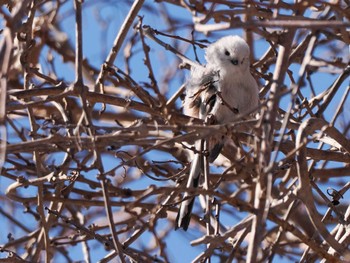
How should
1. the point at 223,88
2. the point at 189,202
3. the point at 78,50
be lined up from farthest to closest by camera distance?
the point at 223,88, the point at 189,202, the point at 78,50

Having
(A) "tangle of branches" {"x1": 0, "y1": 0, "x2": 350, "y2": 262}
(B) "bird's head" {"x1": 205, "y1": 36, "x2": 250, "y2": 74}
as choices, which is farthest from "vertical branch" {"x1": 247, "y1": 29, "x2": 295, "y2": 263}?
(B) "bird's head" {"x1": 205, "y1": 36, "x2": 250, "y2": 74}

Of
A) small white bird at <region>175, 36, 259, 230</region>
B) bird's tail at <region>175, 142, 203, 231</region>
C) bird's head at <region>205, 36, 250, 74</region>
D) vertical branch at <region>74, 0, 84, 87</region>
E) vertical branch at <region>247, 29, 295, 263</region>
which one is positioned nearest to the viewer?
vertical branch at <region>247, 29, 295, 263</region>

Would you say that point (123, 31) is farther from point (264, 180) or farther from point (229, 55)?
point (264, 180)

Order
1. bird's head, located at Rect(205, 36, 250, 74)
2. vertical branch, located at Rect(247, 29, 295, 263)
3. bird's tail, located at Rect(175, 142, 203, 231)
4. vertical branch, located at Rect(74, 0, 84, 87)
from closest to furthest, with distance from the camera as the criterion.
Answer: vertical branch, located at Rect(247, 29, 295, 263) < vertical branch, located at Rect(74, 0, 84, 87) < bird's tail, located at Rect(175, 142, 203, 231) < bird's head, located at Rect(205, 36, 250, 74)

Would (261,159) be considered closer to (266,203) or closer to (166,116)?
(266,203)

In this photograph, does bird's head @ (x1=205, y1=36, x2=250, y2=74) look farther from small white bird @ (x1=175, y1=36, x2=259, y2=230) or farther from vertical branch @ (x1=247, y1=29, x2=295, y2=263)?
vertical branch @ (x1=247, y1=29, x2=295, y2=263)

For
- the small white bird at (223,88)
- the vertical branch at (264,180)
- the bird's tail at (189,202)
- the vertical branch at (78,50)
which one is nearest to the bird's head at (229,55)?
the small white bird at (223,88)

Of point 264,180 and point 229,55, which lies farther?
point 229,55

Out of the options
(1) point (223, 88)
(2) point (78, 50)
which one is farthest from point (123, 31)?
(2) point (78, 50)

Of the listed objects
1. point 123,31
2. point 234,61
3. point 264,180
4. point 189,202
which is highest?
point 234,61

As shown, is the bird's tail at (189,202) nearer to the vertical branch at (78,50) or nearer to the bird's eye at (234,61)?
the bird's eye at (234,61)

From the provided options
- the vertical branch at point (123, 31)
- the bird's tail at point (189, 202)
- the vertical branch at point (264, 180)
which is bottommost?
the vertical branch at point (264, 180)

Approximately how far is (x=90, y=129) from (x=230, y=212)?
2.13 metres

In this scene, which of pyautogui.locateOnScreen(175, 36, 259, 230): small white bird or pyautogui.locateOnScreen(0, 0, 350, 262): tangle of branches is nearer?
pyautogui.locateOnScreen(0, 0, 350, 262): tangle of branches
